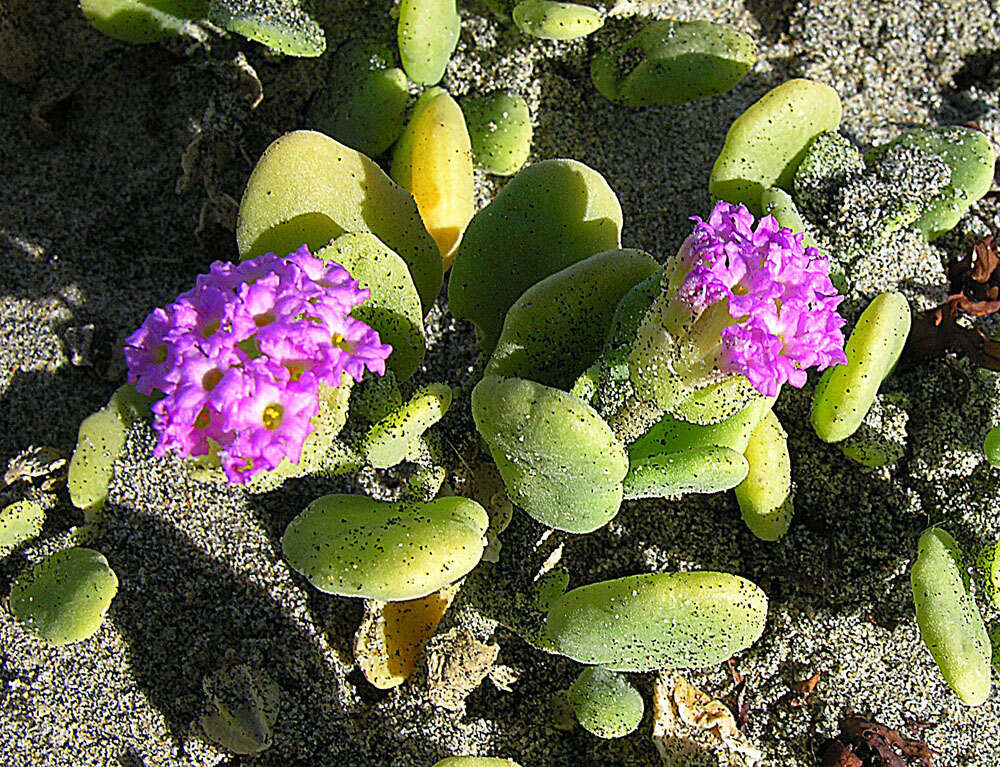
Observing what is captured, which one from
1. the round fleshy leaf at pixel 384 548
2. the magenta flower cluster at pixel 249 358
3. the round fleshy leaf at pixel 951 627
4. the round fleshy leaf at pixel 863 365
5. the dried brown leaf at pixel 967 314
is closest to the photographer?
the magenta flower cluster at pixel 249 358

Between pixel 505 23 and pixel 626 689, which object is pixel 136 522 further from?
pixel 505 23

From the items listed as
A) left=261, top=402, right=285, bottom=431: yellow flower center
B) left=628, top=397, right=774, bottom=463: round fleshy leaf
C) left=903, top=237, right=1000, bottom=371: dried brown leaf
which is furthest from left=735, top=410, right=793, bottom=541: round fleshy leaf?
left=261, top=402, right=285, bottom=431: yellow flower center

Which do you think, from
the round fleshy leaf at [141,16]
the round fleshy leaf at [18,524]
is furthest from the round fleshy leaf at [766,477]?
the round fleshy leaf at [141,16]

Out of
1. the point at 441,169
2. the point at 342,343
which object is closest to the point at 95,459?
the point at 342,343

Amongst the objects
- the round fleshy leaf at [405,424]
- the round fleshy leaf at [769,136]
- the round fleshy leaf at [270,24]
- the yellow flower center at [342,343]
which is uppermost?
the round fleshy leaf at [769,136]

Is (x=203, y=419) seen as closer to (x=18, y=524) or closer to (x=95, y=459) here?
(x=95, y=459)

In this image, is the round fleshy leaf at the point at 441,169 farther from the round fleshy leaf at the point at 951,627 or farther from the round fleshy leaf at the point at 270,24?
the round fleshy leaf at the point at 951,627

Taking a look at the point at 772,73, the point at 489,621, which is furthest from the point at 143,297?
the point at 772,73
